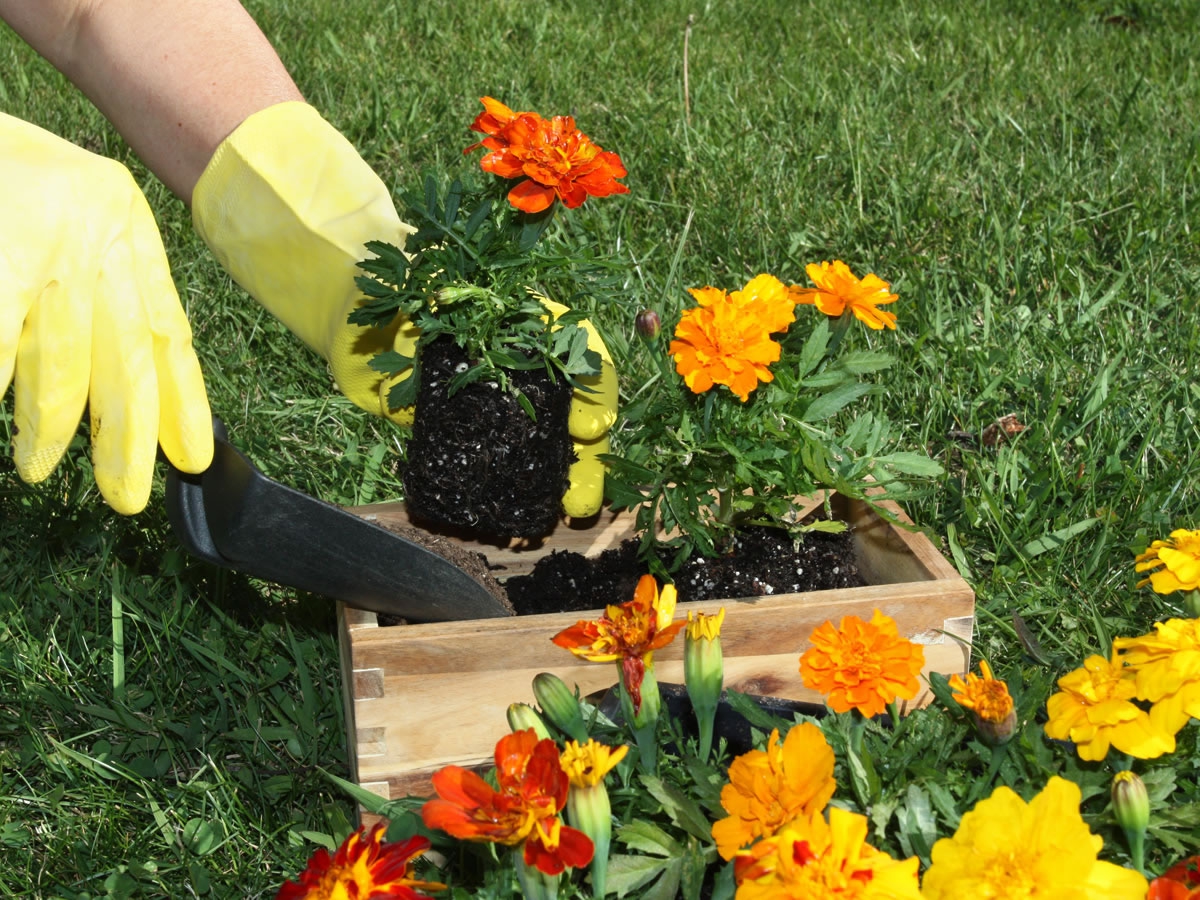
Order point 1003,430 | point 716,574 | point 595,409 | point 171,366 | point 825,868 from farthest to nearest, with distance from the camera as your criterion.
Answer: point 1003,430, point 595,409, point 716,574, point 171,366, point 825,868

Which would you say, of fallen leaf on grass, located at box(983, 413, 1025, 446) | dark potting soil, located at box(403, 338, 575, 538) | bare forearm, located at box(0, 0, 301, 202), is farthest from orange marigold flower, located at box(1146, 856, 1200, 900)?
bare forearm, located at box(0, 0, 301, 202)

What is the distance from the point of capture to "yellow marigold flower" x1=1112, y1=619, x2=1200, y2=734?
108 centimetres

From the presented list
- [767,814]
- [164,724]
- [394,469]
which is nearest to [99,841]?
[164,724]

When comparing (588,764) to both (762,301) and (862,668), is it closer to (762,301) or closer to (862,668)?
(862,668)

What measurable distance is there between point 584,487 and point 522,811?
1121mm

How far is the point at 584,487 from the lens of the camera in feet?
6.76

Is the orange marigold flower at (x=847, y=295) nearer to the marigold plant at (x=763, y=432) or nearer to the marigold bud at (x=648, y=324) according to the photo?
the marigold plant at (x=763, y=432)

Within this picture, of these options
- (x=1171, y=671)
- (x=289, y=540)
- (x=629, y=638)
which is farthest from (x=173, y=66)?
(x=1171, y=671)

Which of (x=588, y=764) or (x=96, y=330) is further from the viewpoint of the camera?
(x=96, y=330)

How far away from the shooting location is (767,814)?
104 centimetres

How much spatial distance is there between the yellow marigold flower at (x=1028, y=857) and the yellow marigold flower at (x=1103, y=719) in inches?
5.3

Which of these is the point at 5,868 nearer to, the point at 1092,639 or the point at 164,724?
the point at 164,724

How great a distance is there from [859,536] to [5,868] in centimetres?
138

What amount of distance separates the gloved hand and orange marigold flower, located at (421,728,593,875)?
105 centimetres
